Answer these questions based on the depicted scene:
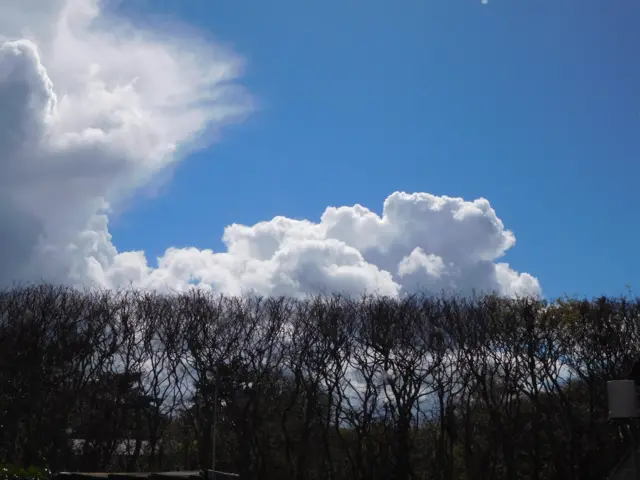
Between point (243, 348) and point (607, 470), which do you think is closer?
point (607, 470)

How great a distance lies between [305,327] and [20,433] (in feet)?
50.0

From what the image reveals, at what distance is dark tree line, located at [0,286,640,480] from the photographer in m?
36.4

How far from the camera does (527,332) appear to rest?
36938 mm

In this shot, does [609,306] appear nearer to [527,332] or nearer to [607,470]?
[527,332]

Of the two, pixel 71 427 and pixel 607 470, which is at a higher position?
pixel 71 427

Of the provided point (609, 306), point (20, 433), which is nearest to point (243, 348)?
point (20, 433)

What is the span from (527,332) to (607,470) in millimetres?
7575

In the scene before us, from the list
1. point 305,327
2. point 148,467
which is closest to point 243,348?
point 305,327

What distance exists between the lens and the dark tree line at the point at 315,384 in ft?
120

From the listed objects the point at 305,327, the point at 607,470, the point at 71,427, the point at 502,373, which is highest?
the point at 305,327

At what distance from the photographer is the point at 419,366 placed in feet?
124

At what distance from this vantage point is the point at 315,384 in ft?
125

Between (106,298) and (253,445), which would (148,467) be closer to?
(253,445)

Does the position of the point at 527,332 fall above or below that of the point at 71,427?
above
